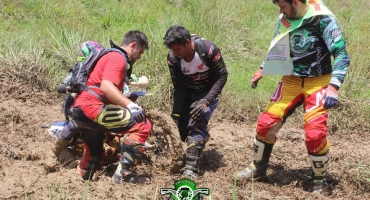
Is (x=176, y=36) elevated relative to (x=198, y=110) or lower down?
elevated

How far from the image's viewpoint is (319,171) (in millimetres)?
4383

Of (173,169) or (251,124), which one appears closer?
(173,169)

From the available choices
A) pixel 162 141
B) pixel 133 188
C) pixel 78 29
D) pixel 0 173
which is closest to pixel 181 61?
pixel 162 141

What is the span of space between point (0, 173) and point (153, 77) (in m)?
2.89

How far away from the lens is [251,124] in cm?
683

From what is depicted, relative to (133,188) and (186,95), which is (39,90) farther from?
(133,188)

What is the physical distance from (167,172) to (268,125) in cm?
118

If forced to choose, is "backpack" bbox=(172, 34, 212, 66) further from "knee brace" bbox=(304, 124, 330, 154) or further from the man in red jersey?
"knee brace" bbox=(304, 124, 330, 154)

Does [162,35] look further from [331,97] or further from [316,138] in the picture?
[331,97]

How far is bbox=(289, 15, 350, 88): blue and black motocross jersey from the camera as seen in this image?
4.07m

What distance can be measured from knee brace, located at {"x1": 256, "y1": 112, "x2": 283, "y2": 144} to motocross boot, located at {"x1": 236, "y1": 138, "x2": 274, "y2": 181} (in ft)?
0.33

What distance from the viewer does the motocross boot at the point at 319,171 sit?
Answer: 431 cm

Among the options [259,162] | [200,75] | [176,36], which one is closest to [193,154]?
[259,162]

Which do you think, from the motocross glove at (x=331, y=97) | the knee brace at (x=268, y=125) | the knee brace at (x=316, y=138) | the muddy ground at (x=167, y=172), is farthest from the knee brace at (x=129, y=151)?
the motocross glove at (x=331, y=97)
